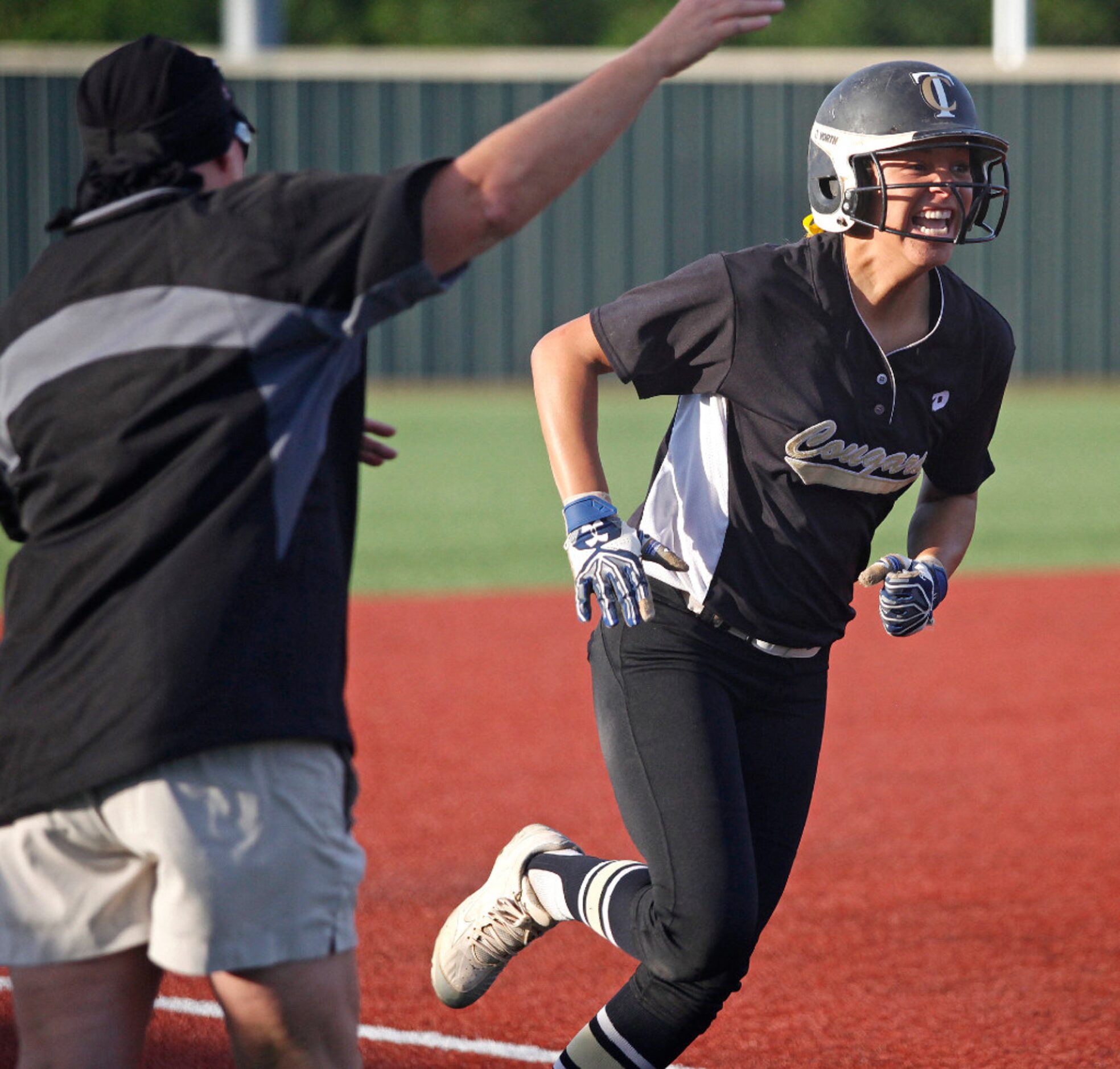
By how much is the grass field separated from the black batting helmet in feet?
27.5

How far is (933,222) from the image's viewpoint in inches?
151

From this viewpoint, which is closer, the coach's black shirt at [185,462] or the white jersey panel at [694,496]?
the coach's black shirt at [185,462]

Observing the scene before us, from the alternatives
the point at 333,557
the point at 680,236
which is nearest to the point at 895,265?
the point at 333,557

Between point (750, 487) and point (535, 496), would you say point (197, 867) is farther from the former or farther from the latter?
point (535, 496)

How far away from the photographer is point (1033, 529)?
48.8 feet

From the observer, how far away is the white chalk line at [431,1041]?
4312mm

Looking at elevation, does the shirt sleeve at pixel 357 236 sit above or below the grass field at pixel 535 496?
above

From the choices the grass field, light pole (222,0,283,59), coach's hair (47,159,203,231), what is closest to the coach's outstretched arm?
coach's hair (47,159,203,231)

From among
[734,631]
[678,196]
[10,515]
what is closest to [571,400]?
[734,631]

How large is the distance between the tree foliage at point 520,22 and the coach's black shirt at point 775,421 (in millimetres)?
42158

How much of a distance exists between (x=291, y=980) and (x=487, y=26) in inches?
1818

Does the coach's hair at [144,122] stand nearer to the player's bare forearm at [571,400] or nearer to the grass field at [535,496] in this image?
the player's bare forearm at [571,400]

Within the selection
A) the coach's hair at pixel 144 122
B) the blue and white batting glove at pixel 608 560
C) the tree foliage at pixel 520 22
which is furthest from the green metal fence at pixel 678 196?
the coach's hair at pixel 144 122

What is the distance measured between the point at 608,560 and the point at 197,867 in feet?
4.42
